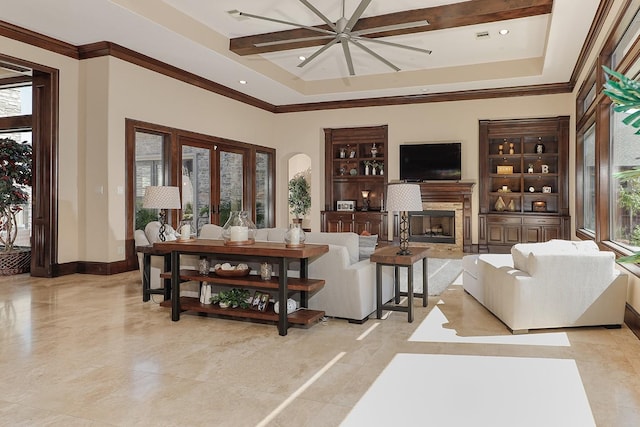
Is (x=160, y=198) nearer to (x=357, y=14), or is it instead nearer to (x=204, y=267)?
(x=204, y=267)

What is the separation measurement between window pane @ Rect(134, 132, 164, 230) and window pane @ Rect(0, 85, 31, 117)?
178cm

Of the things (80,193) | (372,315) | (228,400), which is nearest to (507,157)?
(372,315)

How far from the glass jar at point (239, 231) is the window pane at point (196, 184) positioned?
411 cm

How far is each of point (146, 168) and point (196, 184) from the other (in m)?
1.27

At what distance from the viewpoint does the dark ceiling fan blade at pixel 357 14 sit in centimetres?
474

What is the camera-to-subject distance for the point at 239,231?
13.5 ft

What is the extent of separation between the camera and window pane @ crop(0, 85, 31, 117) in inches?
281

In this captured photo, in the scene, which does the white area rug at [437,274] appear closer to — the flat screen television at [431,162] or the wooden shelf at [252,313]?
the wooden shelf at [252,313]

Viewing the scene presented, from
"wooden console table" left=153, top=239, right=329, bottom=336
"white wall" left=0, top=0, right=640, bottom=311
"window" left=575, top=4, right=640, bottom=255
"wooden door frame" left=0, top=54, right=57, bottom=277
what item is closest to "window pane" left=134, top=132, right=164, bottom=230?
"white wall" left=0, top=0, right=640, bottom=311

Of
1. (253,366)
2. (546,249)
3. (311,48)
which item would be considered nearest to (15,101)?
(311,48)

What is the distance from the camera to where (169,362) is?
3072 millimetres

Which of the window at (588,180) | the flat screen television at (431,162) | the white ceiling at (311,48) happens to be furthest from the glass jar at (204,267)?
the flat screen television at (431,162)

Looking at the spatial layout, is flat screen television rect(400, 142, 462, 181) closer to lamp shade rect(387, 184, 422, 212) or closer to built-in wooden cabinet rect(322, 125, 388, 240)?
built-in wooden cabinet rect(322, 125, 388, 240)

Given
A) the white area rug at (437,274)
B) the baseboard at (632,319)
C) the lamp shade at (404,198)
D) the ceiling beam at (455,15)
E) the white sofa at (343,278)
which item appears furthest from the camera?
the ceiling beam at (455,15)
